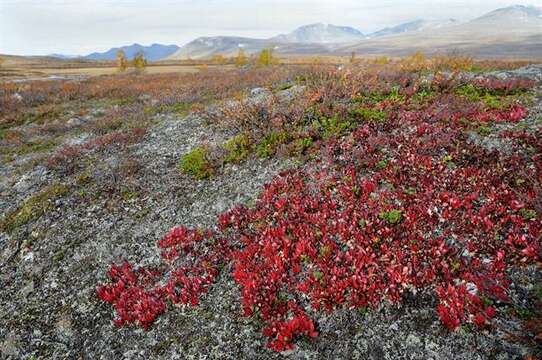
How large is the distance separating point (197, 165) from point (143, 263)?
5294mm

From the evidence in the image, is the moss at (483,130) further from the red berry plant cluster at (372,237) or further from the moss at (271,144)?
the moss at (271,144)

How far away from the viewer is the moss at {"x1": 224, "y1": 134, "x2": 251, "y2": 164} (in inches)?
584

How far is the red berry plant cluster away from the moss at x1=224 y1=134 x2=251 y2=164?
2847 mm

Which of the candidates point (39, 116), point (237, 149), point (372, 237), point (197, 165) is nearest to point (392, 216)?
point (372, 237)

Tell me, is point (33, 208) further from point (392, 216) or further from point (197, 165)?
point (392, 216)

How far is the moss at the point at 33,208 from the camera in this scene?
518 inches

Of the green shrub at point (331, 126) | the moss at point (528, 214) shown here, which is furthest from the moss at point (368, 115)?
the moss at point (528, 214)

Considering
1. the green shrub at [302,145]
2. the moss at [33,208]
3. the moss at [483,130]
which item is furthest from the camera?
the green shrub at [302,145]

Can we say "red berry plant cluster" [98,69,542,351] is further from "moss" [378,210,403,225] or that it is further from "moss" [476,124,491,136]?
Result: "moss" [476,124,491,136]

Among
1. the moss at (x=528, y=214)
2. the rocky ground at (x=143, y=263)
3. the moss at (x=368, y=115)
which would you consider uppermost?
the moss at (x=368, y=115)

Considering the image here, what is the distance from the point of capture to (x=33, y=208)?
45.1ft

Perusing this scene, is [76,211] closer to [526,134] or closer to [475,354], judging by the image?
[475,354]

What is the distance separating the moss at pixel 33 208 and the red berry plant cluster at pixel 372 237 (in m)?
5.15

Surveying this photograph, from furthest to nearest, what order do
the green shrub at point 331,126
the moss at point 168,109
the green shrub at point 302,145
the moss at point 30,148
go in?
the moss at point 168,109 → the moss at point 30,148 → the green shrub at point 331,126 → the green shrub at point 302,145
